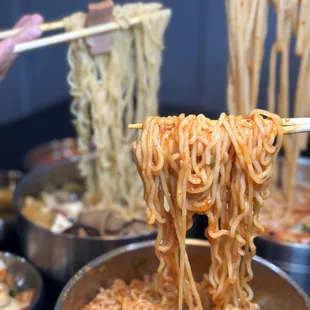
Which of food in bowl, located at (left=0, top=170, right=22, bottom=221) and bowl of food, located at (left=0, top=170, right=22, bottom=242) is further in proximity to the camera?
food in bowl, located at (left=0, top=170, right=22, bottom=221)

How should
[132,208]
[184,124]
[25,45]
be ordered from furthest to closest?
[132,208], [25,45], [184,124]

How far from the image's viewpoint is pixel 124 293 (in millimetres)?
1192

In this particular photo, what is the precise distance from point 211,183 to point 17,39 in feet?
2.38

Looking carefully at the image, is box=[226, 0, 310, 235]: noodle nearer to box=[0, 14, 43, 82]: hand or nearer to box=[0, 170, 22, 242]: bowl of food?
box=[0, 14, 43, 82]: hand

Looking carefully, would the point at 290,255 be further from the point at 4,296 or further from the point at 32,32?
the point at 32,32

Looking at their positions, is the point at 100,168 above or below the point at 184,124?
below

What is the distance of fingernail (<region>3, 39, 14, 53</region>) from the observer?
1229 millimetres

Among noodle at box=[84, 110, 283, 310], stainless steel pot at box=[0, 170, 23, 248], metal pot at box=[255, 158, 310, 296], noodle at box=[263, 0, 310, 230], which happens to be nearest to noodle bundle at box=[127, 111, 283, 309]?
noodle at box=[84, 110, 283, 310]

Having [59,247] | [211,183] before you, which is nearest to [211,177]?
[211,183]

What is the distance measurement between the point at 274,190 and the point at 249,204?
79 centimetres

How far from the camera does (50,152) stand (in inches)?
84.8

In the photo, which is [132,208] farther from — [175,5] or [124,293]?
[175,5]

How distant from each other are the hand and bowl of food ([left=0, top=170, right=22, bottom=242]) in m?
0.51

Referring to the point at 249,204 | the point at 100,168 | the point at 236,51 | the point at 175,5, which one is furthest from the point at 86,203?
the point at 175,5
